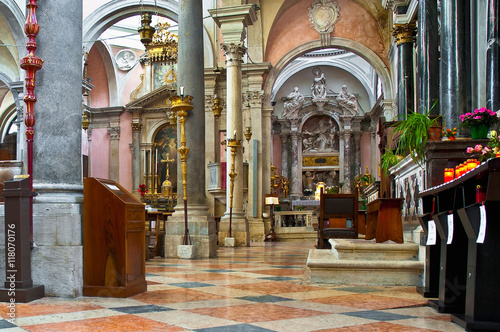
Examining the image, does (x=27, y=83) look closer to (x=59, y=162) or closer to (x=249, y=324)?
(x=59, y=162)

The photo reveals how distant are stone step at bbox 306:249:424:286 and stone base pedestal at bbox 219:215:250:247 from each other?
27.5 feet

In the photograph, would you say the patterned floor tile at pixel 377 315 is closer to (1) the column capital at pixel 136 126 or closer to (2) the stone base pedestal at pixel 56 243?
(2) the stone base pedestal at pixel 56 243

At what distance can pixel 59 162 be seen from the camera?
4.88m

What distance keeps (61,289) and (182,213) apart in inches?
202

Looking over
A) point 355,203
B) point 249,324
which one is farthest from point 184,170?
point 249,324

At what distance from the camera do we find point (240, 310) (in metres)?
3.95

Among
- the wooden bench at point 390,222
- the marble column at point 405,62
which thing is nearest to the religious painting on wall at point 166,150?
the marble column at point 405,62

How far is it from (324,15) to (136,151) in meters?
10.6

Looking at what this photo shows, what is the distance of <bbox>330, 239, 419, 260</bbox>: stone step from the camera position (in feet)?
20.0

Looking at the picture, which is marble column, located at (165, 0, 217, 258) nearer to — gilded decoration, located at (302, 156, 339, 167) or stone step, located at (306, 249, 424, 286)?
stone step, located at (306, 249, 424, 286)

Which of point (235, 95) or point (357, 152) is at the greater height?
point (235, 95)

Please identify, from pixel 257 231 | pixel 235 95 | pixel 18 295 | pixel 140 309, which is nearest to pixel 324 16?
pixel 235 95

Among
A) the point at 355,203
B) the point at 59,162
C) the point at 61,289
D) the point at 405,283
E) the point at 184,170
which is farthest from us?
the point at 355,203

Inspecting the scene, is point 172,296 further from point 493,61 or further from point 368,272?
point 493,61
